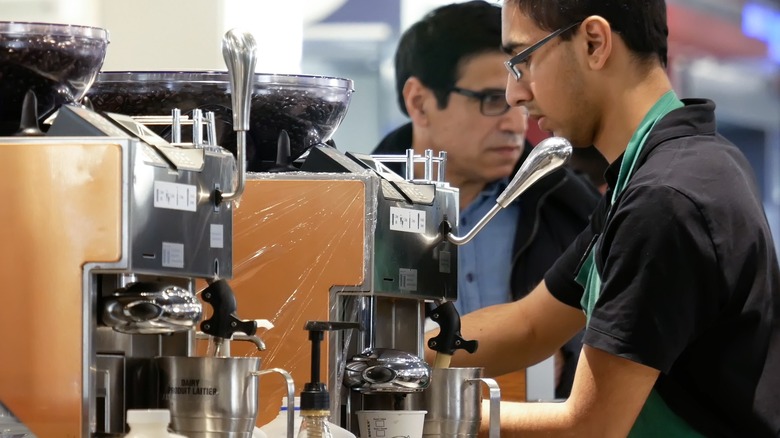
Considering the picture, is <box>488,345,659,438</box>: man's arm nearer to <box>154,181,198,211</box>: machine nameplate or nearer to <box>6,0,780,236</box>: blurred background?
<box>154,181,198,211</box>: machine nameplate

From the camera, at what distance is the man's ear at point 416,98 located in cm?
374

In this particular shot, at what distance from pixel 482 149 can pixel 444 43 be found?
321 mm

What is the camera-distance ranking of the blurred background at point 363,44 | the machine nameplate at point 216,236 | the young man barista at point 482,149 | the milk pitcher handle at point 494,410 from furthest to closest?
the young man barista at point 482,149
the blurred background at point 363,44
the milk pitcher handle at point 494,410
the machine nameplate at point 216,236

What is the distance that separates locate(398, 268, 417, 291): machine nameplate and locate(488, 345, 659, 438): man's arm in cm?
22

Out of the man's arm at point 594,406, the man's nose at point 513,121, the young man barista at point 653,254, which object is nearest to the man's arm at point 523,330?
the young man barista at point 653,254

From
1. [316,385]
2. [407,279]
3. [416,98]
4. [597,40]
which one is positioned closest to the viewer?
[316,385]

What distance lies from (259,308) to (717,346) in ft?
2.02

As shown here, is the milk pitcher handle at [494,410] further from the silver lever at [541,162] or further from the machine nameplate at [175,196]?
the machine nameplate at [175,196]

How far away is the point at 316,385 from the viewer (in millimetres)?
1570

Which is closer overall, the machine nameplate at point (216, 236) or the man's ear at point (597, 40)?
the machine nameplate at point (216, 236)

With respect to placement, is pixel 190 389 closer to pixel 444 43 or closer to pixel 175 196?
pixel 175 196

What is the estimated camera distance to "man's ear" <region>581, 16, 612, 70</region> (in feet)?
6.70

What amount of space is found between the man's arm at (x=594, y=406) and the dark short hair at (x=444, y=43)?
1.85 m

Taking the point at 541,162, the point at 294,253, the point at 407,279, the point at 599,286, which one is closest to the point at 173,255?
the point at 294,253
